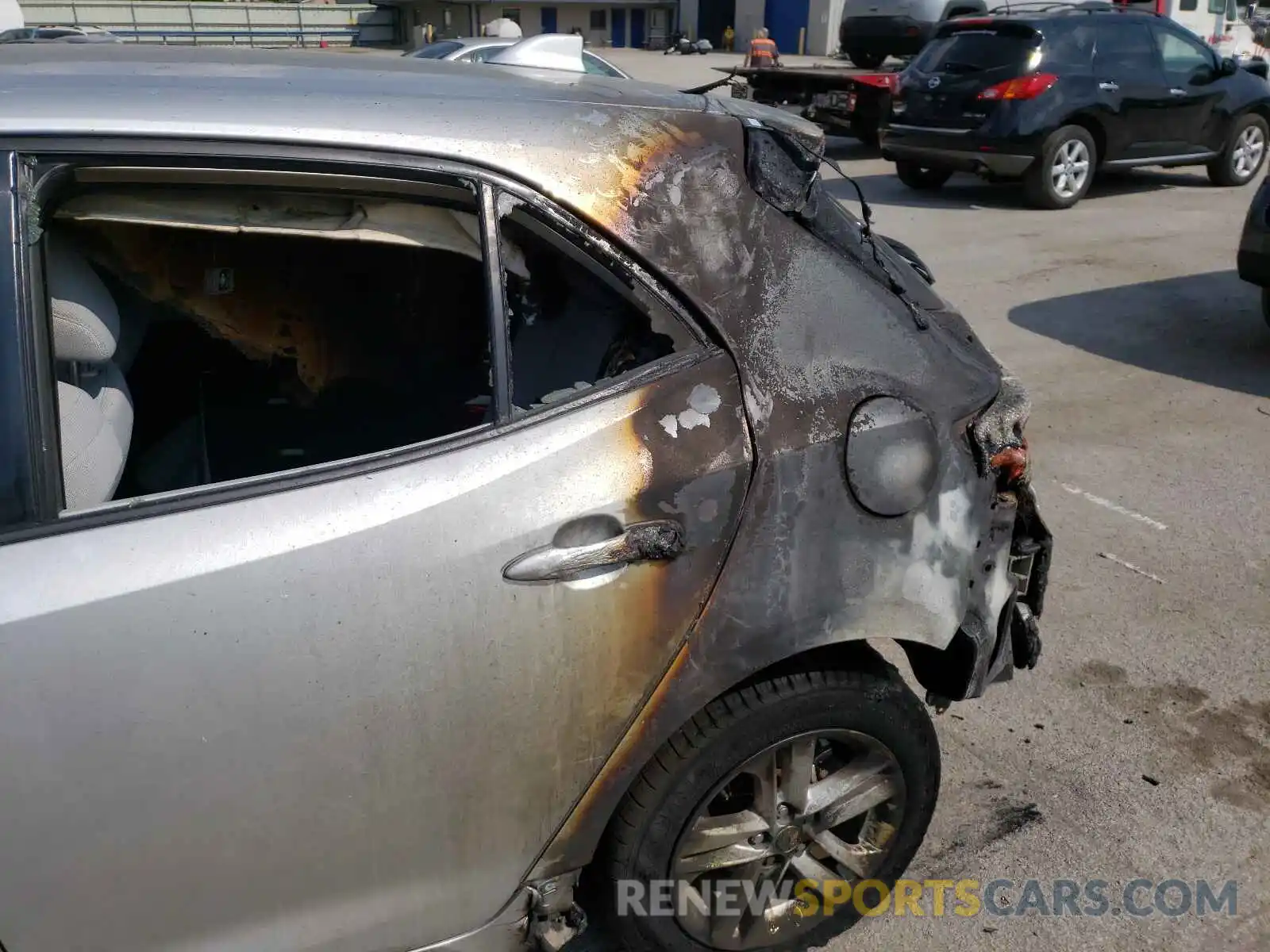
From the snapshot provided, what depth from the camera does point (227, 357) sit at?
9.07ft

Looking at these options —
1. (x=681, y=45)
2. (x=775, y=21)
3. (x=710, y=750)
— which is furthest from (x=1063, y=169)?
(x=775, y=21)

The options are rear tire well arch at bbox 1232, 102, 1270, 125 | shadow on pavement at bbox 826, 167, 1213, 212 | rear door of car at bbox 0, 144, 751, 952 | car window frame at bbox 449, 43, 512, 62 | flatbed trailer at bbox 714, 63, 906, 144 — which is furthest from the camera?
flatbed trailer at bbox 714, 63, 906, 144

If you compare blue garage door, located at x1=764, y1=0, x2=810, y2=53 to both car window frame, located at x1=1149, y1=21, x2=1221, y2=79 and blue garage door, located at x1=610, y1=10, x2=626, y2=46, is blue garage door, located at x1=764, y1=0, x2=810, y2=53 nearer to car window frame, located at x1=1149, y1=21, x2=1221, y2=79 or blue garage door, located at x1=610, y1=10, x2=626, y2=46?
blue garage door, located at x1=610, y1=10, x2=626, y2=46

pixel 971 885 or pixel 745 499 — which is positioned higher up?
pixel 745 499

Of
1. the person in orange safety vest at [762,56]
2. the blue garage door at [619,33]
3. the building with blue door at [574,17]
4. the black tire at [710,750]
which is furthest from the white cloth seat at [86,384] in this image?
the blue garage door at [619,33]

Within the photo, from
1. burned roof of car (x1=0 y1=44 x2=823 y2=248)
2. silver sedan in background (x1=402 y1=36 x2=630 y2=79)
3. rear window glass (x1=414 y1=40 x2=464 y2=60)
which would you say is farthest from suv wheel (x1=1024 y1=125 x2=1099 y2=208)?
burned roof of car (x1=0 y1=44 x2=823 y2=248)

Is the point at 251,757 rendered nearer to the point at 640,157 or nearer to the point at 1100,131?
the point at 640,157

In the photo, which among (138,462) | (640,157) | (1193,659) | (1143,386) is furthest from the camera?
(1143,386)

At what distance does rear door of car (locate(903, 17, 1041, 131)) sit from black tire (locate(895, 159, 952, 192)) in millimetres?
846

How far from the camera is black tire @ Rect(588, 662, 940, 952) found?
212 centimetres

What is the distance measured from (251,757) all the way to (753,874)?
1157 millimetres

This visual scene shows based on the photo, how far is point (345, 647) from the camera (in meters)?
1.75

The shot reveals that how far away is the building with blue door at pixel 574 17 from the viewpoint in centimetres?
4472

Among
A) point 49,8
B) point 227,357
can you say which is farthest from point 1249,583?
point 49,8
